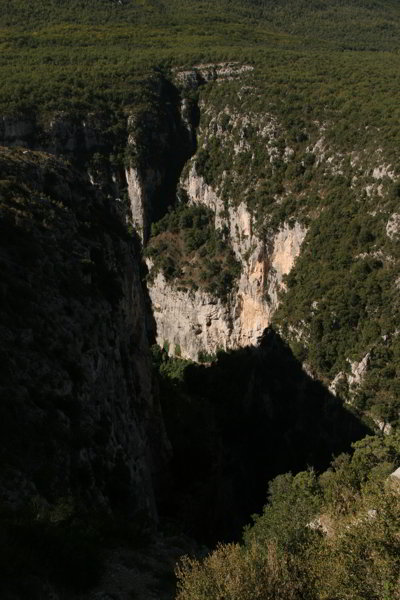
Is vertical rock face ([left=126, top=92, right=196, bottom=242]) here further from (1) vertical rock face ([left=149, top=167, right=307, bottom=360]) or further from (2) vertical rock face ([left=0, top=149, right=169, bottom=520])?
(2) vertical rock face ([left=0, top=149, right=169, bottom=520])

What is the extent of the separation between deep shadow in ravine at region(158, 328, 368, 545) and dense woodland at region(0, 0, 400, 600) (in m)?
0.17

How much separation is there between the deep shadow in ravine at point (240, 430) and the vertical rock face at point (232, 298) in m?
3.31

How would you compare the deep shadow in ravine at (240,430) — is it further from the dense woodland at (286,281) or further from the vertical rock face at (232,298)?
the vertical rock face at (232,298)

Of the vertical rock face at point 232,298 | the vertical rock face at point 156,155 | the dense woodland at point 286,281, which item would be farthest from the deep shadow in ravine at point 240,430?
the vertical rock face at point 156,155

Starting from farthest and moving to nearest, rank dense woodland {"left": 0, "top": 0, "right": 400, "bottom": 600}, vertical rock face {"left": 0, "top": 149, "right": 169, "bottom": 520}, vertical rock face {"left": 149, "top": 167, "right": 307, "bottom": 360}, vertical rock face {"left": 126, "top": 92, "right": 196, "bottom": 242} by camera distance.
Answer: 1. vertical rock face {"left": 126, "top": 92, "right": 196, "bottom": 242}
2. vertical rock face {"left": 149, "top": 167, "right": 307, "bottom": 360}
3. vertical rock face {"left": 0, "top": 149, "right": 169, "bottom": 520}
4. dense woodland {"left": 0, "top": 0, "right": 400, "bottom": 600}

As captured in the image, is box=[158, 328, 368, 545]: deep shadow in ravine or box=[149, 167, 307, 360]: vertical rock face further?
box=[149, 167, 307, 360]: vertical rock face

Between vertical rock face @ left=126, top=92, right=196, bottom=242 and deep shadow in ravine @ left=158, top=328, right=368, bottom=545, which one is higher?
vertical rock face @ left=126, top=92, right=196, bottom=242

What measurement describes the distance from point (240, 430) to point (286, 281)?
14.9 m

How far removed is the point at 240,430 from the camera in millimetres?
54719

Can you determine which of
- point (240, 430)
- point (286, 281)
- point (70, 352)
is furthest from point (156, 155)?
point (70, 352)

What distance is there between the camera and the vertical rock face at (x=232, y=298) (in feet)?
200

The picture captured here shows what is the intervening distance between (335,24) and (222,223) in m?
60.5

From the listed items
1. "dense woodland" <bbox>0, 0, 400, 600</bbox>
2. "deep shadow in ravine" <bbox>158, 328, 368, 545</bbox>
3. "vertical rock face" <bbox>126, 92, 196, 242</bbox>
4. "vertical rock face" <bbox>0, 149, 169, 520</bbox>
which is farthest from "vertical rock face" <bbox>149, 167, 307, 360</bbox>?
"vertical rock face" <bbox>0, 149, 169, 520</bbox>

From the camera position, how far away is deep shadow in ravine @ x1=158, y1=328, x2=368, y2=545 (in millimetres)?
39125
